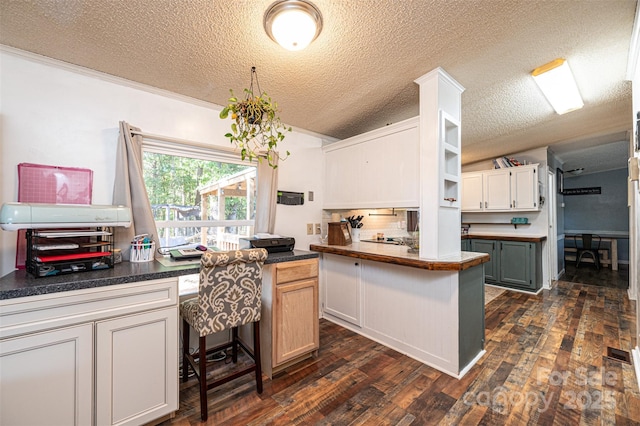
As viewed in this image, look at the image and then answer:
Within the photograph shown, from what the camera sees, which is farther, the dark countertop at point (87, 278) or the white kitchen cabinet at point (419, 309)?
the white kitchen cabinet at point (419, 309)

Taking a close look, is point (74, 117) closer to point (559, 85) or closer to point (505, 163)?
point (559, 85)

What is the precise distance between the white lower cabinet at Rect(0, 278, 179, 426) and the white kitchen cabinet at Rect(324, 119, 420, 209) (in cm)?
190

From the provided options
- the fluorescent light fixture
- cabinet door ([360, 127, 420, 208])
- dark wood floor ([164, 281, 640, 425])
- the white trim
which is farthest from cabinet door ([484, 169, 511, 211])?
cabinet door ([360, 127, 420, 208])

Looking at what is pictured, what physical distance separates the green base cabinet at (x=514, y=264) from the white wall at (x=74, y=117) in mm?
4569

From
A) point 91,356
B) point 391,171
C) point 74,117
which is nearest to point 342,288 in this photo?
point 391,171

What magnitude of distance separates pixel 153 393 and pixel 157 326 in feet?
1.21

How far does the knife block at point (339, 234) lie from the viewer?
2.92 m

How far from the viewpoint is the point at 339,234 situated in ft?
9.65

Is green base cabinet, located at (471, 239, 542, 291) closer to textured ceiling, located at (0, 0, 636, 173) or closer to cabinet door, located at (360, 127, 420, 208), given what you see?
textured ceiling, located at (0, 0, 636, 173)

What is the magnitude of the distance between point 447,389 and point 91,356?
7.15 feet

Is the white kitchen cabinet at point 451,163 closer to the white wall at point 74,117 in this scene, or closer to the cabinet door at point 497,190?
the white wall at point 74,117

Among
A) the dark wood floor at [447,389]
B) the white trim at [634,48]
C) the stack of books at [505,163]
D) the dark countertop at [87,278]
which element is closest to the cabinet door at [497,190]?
the stack of books at [505,163]

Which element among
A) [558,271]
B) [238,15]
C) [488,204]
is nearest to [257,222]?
[238,15]

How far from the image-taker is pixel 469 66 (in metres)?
1.92
